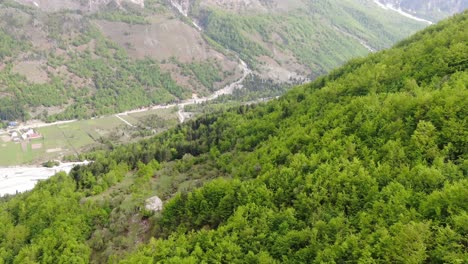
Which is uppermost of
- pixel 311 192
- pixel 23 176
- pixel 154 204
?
pixel 311 192

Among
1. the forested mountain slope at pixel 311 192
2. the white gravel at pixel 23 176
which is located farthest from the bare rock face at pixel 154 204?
the white gravel at pixel 23 176

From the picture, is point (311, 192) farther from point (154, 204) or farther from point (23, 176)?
point (23, 176)

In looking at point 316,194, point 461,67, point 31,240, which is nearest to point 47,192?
point 31,240

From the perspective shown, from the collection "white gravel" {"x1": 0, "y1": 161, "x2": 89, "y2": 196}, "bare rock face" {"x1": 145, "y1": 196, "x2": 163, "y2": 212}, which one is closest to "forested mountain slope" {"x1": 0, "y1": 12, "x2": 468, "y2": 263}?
"bare rock face" {"x1": 145, "y1": 196, "x2": 163, "y2": 212}

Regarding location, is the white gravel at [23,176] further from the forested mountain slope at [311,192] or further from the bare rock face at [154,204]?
→ the bare rock face at [154,204]

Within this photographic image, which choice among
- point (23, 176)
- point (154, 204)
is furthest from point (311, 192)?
point (23, 176)
